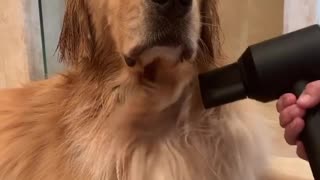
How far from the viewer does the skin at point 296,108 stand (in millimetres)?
956

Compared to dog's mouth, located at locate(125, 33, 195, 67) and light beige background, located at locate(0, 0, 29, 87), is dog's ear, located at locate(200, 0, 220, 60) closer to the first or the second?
dog's mouth, located at locate(125, 33, 195, 67)

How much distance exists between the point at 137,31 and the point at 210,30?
0.20 m

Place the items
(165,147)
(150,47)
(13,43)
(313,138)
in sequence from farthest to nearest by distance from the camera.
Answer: (13,43)
(165,147)
(150,47)
(313,138)

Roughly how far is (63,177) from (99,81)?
214mm

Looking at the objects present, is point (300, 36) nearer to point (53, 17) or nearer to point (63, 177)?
point (63, 177)

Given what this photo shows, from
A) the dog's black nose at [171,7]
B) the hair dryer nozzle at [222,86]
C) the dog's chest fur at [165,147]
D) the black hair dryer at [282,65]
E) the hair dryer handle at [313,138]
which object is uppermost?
the dog's black nose at [171,7]

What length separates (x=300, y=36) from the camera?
3.32ft

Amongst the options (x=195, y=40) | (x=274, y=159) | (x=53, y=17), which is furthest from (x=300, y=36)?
(x=53, y=17)

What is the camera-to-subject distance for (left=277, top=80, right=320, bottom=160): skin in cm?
96

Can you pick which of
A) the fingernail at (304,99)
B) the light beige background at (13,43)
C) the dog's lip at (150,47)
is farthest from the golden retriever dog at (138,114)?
the light beige background at (13,43)

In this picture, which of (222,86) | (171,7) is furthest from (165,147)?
(171,7)

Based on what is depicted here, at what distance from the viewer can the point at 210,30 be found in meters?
1.23

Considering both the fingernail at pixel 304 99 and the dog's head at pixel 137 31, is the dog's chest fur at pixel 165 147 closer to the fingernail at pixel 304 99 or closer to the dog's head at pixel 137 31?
the dog's head at pixel 137 31

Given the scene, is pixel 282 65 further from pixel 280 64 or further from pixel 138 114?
pixel 138 114
